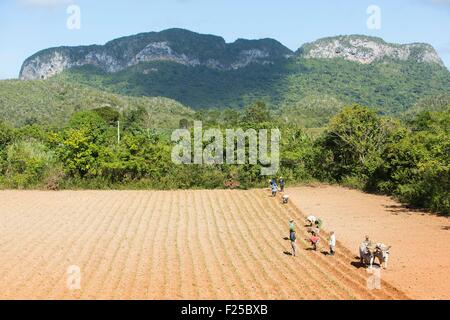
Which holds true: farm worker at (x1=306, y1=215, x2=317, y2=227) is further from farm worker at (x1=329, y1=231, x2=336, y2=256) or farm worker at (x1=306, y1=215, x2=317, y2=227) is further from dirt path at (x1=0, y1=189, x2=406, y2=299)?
farm worker at (x1=329, y1=231, x2=336, y2=256)

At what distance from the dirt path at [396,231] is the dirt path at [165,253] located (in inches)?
48.8

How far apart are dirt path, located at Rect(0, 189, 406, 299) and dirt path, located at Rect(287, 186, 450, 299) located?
1240mm

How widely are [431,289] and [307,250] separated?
6.33 m

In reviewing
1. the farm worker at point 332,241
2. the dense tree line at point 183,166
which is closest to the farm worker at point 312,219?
the farm worker at point 332,241

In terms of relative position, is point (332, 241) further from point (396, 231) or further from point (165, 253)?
point (165, 253)

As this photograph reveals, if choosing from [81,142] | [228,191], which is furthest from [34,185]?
[228,191]

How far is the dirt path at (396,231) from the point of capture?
55.5 ft

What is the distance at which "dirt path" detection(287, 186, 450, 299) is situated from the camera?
1691 centimetres

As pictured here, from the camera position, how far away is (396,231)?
24.4 m

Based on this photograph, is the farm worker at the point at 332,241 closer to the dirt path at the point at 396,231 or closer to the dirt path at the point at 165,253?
the dirt path at the point at 165,253

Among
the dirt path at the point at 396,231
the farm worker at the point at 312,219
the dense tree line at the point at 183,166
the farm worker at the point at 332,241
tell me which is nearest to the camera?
the dirt path at the point at 396,231

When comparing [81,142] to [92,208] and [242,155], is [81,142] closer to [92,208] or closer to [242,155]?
[92,208]

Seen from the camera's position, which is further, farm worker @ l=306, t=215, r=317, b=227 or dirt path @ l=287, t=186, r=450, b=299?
farm worker @ l=306, t=215, r=317, b=227

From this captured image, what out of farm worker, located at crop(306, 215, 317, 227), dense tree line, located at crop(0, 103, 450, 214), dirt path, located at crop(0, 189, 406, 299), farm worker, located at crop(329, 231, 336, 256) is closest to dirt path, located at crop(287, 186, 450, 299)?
farm worker, located at crop(306, 215, 317, 227)
